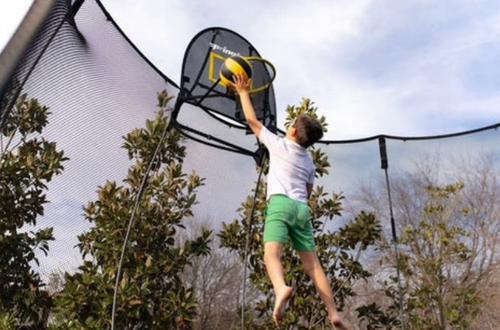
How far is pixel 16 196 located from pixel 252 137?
1.65 metres

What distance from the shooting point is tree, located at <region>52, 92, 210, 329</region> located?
2.47 m

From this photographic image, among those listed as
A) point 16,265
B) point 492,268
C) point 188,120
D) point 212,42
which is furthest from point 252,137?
point 492,268

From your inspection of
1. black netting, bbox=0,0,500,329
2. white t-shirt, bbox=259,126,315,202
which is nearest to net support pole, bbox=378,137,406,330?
black netting, bbox=0,0,500,329

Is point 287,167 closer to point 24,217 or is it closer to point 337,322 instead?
point 337,322

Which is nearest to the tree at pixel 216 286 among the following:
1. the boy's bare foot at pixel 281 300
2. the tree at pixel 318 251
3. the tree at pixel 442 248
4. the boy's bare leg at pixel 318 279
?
the tree at pixel 318 251

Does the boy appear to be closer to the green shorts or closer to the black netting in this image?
the green shorts

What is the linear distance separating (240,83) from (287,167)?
15.6 inches

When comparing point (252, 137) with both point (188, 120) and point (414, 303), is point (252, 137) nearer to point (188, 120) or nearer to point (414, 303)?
point (188, 120)

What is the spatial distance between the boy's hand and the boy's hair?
25 cm

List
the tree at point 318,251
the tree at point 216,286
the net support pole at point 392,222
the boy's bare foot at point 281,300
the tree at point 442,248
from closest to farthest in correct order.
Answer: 1. the boy's bare foot at point 281,300
2. the tree at point 216,286
3. the tree at point 318,251
4. the net support pole at point 392,222
5. the tree at point 442,248

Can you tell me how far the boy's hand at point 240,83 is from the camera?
75.0 inches

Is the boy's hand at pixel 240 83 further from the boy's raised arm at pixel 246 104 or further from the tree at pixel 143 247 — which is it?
the tree at pixel 143 247

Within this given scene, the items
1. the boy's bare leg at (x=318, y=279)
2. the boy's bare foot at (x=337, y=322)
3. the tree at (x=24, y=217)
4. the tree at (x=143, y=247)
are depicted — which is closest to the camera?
the boy's bare foot at (x=337, y=322)

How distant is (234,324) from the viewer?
119 inches
